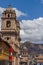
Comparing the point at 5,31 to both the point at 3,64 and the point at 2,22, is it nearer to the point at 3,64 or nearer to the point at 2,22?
the point at 2,22

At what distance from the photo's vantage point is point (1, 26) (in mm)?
80438

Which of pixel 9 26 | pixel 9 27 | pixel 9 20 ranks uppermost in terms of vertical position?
pixel 9 20

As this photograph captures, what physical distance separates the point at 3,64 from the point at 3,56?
157cm

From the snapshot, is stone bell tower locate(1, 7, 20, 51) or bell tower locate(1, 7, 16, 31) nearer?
stone bell tower locate(1, 7, 20, 51)

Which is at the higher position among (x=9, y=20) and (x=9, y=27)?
(x=9, y=20)

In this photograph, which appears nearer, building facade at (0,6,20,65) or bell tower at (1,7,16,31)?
building facade at (0,6,20,65)

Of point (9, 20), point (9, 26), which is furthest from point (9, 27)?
point (9, 20)

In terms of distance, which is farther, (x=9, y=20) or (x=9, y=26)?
(x=9, y=20)

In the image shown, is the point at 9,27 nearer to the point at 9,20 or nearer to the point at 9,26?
the point at 9,26

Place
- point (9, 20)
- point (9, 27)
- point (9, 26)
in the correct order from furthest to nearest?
point (9, 20) < point (9, 26) < point (9, 27)

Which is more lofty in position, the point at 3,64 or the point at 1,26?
the point at 1,26

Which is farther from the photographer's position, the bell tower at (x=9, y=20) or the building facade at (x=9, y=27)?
the bell tower at (x=9, y=20)

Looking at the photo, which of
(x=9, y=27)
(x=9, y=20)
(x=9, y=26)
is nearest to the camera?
(x=9, y=27)

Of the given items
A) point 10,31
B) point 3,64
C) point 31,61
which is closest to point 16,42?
point 10,31
